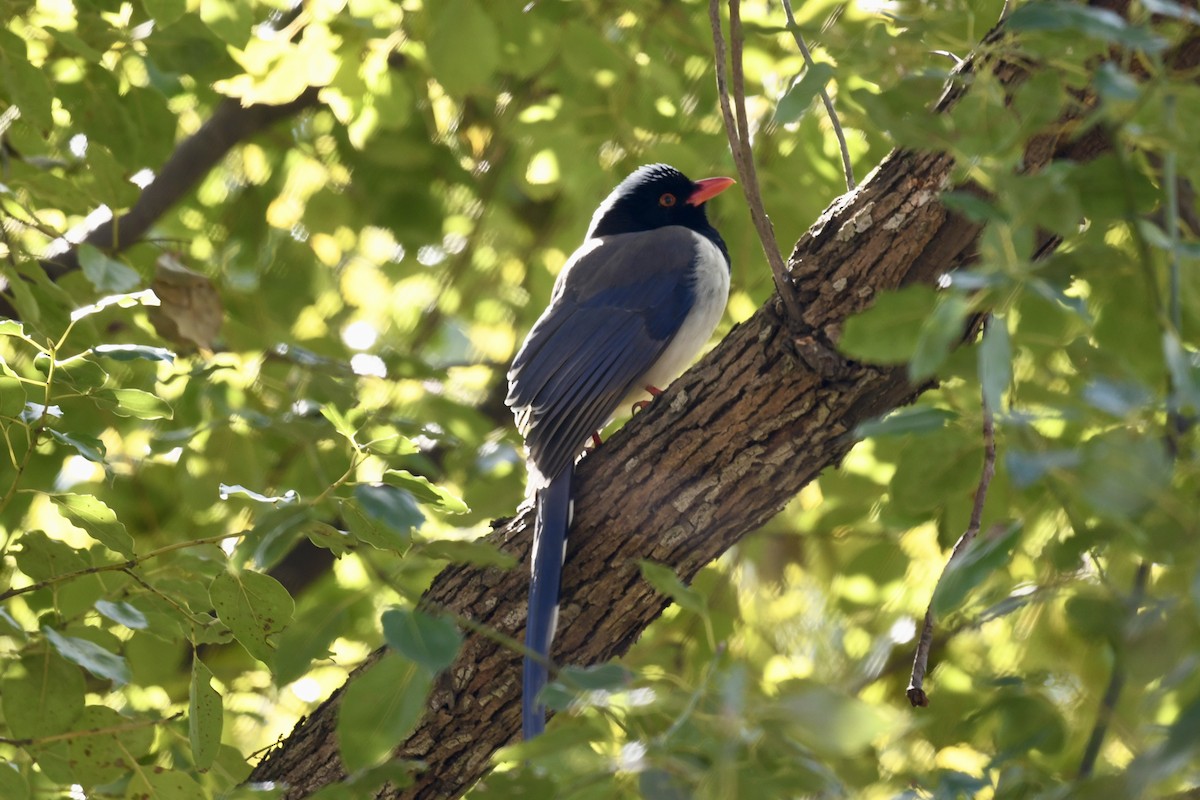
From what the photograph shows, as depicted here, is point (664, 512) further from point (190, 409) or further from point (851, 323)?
point (190, 409)

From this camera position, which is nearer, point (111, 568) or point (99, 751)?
point (111, 568)

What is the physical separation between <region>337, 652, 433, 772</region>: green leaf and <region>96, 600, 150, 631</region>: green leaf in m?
0.86

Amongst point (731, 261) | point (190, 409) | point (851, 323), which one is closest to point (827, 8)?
point (731, 261)

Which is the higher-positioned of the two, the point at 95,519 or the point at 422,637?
the point at 95,519

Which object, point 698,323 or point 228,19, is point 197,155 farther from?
point 698,323

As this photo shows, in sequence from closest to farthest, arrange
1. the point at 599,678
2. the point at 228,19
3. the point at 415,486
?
the point at 599,678, the point at 415,486, the point at 228,19

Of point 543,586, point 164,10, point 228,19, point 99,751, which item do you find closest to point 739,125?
point 543,586

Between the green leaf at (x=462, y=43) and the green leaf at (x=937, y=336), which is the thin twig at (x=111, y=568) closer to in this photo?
the green leaf at (x=937, y=336)

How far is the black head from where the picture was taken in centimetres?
518

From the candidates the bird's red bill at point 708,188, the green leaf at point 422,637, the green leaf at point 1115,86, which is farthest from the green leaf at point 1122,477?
the bird's red bill at point 708,188

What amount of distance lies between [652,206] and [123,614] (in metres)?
3.28

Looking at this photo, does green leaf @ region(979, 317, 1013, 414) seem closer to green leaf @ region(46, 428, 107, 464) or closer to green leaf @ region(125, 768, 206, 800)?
green leaf @ region(46, 428, 107, 464)

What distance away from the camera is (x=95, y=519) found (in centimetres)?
252

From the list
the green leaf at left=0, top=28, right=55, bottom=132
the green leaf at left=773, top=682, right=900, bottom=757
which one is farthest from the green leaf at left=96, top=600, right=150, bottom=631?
the green leaf at left=773, top=682, right=900, bottom=757
